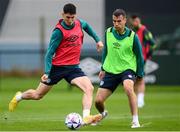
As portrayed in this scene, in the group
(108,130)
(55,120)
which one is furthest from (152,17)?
(108,130)

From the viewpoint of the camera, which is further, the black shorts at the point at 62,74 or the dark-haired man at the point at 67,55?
the black shorts at the point at 62,74

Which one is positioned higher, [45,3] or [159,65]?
[45,3]

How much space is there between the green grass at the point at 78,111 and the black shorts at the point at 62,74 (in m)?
0.89

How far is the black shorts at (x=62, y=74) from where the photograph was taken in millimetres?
17422

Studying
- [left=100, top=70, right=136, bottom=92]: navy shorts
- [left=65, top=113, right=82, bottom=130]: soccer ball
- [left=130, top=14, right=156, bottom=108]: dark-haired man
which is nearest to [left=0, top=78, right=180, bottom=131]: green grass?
[left=65, top=113, right=82, bottom=130]: soccer ball

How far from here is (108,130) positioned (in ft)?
53.0

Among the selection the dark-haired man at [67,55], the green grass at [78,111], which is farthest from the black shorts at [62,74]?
the green grass at [78,111]

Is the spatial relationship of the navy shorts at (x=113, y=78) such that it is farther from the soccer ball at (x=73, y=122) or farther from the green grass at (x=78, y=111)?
the soccer ball at (x=73, y=122)

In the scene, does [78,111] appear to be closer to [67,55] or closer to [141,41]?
[141,41]

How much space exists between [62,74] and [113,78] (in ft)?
3.34

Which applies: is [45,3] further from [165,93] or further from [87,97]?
[87,97]

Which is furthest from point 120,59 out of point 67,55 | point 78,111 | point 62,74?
point 78,111

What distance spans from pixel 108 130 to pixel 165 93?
13.9m

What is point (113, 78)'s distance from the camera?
17.3 m
